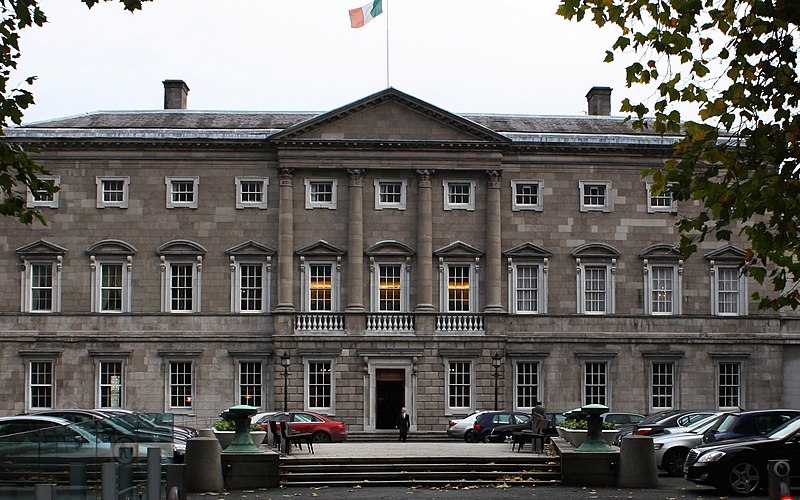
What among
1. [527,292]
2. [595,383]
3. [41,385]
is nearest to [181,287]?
[41,385]

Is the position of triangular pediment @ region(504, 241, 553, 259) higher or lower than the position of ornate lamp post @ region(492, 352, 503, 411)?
higher

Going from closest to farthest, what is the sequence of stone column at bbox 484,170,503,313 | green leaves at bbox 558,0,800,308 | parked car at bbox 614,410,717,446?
green leaves at bbox 558,0,800,308 < parked car at bbox 614,410,717,446 < stone column at bbox 484,170,503,313

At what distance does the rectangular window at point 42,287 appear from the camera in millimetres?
53156

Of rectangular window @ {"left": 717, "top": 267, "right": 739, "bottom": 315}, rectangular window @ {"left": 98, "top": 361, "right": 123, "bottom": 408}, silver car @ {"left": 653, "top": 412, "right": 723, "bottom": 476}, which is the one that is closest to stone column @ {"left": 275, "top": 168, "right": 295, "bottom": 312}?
rectangular window @ {"left": 98, "top": 361, "right": 123, "bottom": 408}

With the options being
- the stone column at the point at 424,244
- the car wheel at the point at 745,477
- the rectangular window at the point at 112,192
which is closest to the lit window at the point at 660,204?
the stone column at the point at 424,244

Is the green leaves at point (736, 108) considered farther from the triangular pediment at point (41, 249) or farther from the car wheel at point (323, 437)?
the triangular pediment at point (41, 249)

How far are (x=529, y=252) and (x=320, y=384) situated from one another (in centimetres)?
1071

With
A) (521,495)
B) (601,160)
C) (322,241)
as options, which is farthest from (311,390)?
(521,495)

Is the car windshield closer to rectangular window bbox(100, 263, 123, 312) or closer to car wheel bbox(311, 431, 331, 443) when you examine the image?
car wheel bbox(311, 431, 331, 443)

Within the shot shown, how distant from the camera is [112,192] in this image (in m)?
54.0

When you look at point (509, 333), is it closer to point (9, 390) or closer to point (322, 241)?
point (322, 241)

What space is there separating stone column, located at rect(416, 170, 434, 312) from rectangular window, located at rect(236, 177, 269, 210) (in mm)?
6756

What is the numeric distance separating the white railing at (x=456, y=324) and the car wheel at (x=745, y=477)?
1071 inches

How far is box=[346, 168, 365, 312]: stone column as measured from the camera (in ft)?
174
